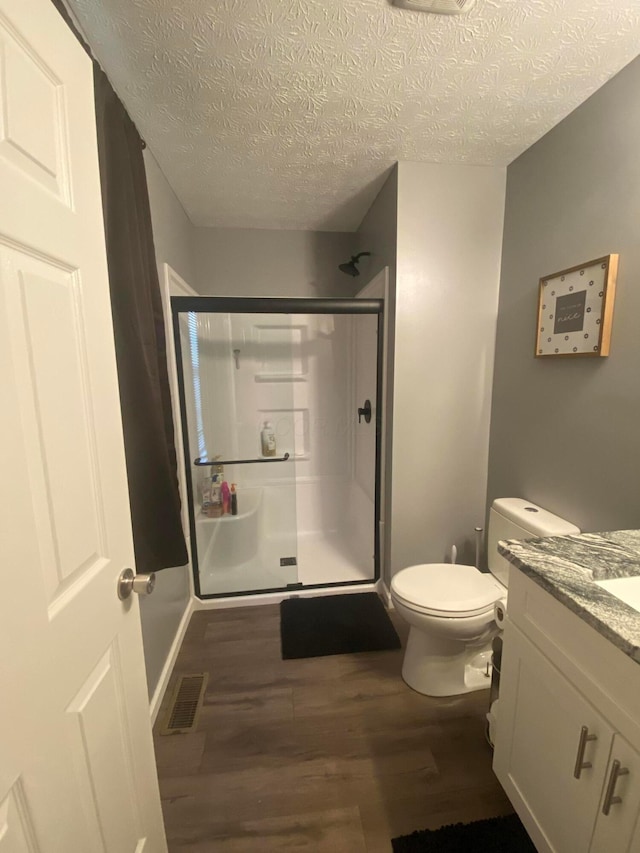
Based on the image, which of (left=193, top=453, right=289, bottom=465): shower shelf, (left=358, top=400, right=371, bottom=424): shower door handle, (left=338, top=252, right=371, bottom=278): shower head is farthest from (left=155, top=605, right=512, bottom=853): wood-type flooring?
(left=338, top=252, right=371, bottom=278): shower head

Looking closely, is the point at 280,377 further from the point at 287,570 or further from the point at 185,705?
the point at 185,705

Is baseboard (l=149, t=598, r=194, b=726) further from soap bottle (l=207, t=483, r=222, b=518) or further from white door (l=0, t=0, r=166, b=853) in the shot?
white door (l=0, t=0, r=166, b=853)

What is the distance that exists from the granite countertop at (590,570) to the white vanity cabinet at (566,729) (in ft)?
0.17

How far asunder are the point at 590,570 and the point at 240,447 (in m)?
2.11

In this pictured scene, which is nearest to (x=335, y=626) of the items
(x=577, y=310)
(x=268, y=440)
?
(x=268, y=440)

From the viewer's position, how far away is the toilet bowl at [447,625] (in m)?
1.43

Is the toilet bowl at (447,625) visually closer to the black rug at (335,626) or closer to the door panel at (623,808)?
the black rug at (335,626)

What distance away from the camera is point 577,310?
1405 millimetres

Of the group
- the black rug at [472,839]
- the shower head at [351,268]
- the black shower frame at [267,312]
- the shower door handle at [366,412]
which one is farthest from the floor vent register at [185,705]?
the shower head at [351,268]

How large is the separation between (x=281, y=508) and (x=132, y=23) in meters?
2.49

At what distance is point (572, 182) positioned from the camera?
4.70ft

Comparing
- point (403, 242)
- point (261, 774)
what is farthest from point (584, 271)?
point (261, 774)

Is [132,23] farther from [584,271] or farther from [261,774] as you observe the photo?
[261,774]

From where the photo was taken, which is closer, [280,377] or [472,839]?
[472,839]
